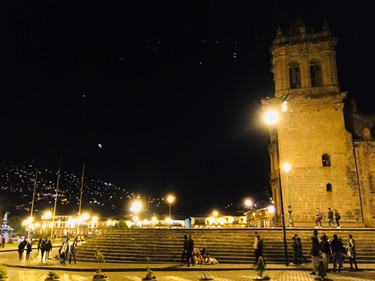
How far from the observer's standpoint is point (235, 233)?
2305 centimetres

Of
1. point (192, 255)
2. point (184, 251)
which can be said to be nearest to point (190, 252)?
point (192, 255)

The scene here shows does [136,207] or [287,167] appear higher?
[287,167]

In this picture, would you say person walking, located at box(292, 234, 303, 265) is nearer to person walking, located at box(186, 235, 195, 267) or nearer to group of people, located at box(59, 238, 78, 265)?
person walking, located at box(186, 235, 195, 267)

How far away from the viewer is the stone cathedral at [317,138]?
3123cm

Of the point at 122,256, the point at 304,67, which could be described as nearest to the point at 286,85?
the point at 304,67

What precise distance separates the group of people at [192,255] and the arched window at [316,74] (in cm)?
2327

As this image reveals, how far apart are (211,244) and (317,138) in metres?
16.7

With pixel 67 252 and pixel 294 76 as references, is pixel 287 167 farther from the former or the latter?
pixel 67 252

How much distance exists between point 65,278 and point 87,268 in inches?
136

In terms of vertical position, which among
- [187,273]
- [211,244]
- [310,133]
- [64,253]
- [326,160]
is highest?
[310,133]

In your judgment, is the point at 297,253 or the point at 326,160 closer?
the point at 297,253

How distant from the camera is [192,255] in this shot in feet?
62.4

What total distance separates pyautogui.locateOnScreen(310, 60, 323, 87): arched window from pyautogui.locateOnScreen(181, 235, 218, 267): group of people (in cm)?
2327

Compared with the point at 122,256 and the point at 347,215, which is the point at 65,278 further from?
the point at 347,215
